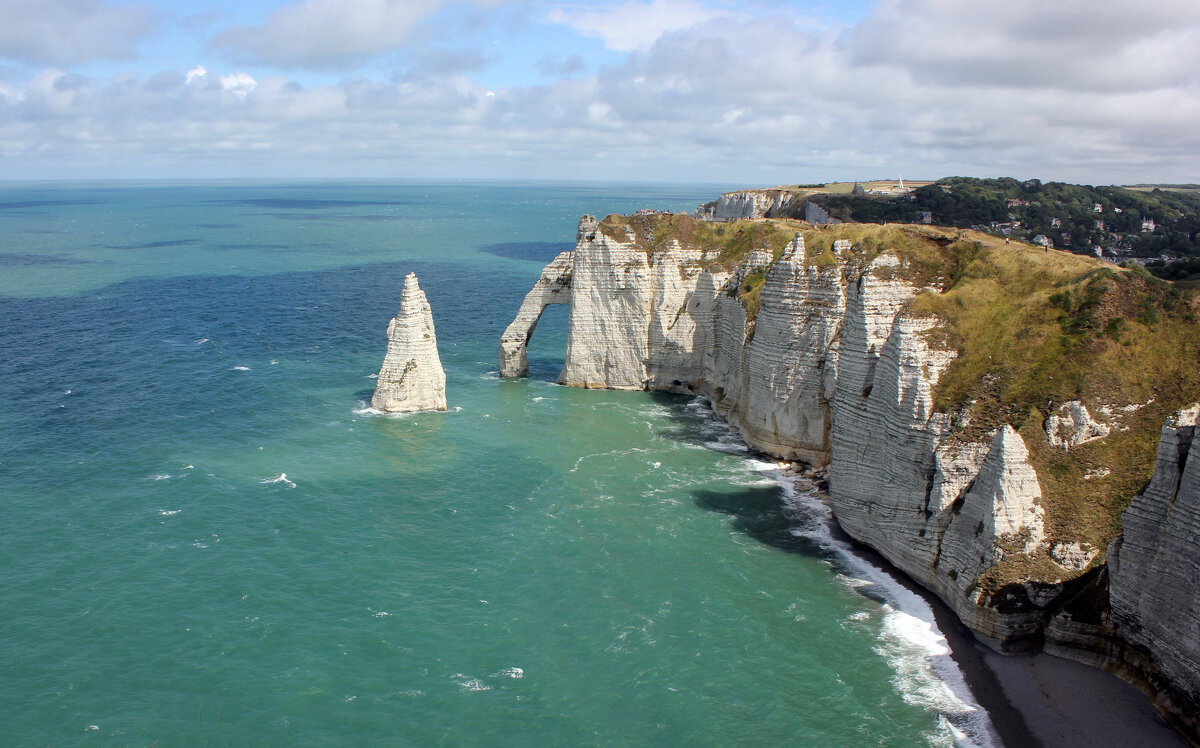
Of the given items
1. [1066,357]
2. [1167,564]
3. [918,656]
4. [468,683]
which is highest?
[1066,357]

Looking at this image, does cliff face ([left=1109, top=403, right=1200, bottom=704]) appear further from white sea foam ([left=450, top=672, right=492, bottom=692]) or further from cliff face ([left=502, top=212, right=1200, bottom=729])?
white sea foam ([left=450, top=672, right=492, bottom=692])

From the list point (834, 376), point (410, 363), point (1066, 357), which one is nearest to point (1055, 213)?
point (834, 376)

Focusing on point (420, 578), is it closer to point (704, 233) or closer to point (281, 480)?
point (281, 480)

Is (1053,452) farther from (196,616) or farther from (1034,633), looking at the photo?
(196,616)

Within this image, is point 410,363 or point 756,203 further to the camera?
point 756,203

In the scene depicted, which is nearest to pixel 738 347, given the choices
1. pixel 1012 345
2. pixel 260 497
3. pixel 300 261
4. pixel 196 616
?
pixel 1012 345

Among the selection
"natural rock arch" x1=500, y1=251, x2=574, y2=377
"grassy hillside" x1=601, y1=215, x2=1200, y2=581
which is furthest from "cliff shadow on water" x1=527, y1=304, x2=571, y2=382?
"grassy hillside" x1=601, y1=215, x2=1200, y2=581
